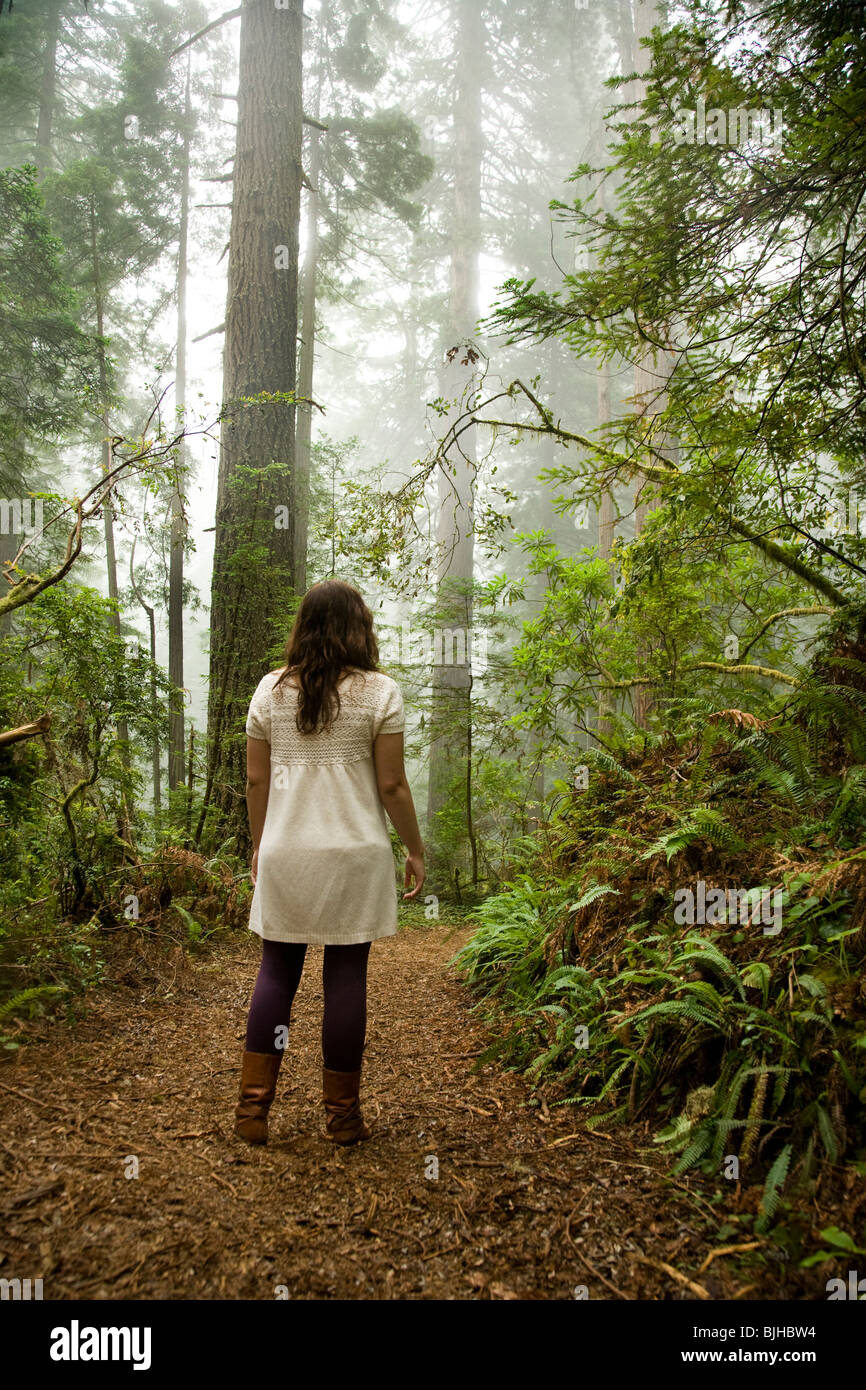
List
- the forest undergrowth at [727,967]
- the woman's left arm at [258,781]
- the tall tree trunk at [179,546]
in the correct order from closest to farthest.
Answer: the forest undergrowth at [727,967] → the woman's left arm at [258,781] → the tall tree trunk at [179,546]

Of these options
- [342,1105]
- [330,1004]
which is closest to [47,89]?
[330,1004]

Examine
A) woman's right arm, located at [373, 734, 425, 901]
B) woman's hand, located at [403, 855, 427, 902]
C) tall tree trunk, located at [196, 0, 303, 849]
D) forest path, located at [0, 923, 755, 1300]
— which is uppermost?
tall tree trunk, located at [196, 0, 303, 849]

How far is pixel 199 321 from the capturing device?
19.2 m

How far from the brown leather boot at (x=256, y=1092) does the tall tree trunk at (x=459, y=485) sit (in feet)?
18.4

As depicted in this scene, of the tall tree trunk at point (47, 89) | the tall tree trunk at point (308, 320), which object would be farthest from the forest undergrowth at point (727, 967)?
the tall tree trunk at point (47, 89)

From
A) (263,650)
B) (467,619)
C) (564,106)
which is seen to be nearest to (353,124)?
(467,619)

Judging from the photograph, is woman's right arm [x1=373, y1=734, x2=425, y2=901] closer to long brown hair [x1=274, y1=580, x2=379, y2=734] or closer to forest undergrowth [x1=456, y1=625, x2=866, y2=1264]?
long brown hair [x1=274, y1=580, x2=379, y2=734]

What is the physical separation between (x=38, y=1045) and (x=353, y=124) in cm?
1627

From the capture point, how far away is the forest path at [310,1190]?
184 centimetres

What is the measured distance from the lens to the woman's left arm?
290cm

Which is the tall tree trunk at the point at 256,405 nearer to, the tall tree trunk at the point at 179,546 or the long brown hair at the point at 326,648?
the tall tree trunk at the point at 179,546

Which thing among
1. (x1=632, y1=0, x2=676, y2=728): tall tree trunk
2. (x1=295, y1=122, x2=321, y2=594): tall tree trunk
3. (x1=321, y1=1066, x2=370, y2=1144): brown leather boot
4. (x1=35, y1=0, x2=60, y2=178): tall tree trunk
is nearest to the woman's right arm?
(x1=321, y1=1066, x2=370, y2=1144): brown leather boot

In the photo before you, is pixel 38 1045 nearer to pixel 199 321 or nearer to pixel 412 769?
pixel 199 321
